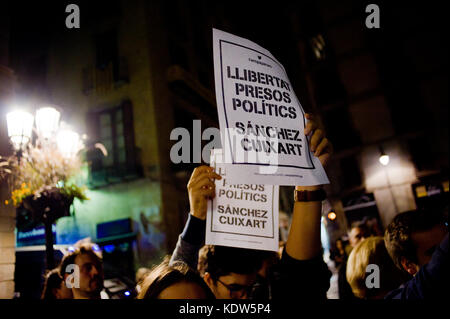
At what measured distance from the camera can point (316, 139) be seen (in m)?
1.71

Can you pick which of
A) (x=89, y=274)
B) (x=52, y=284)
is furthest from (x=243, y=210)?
(x=52, y=284)

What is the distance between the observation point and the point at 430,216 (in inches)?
81.7

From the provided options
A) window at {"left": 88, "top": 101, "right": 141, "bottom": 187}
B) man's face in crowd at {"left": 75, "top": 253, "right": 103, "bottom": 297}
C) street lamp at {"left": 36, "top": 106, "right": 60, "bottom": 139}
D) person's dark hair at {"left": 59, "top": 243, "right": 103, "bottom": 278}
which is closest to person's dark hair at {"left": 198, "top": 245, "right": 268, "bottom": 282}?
man's face in crowd at {"left": 75, "top": 253, "right": 103, "bottom": 297}

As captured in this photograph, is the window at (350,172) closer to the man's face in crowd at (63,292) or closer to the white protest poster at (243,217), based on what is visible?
the man's face in crowd at (63,292)

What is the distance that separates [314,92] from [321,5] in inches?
247

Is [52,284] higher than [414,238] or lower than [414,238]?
lower

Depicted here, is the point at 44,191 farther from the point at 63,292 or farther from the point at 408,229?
the point at 408,229

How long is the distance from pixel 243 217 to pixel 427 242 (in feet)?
3.83

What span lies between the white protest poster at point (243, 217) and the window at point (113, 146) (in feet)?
34.9

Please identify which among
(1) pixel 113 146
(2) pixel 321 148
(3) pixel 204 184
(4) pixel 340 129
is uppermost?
(4) pixel 340 129

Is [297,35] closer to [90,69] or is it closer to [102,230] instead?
[90,69]

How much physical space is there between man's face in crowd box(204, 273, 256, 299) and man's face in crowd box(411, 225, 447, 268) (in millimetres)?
1146

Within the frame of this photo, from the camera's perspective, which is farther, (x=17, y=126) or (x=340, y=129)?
(x=340, y=129)
